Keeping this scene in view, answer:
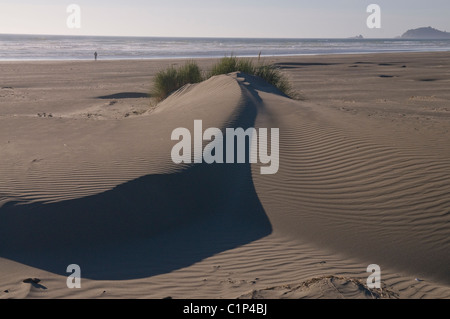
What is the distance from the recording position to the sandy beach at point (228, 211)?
5.12m

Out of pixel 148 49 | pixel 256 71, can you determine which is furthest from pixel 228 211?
pixel 148 49

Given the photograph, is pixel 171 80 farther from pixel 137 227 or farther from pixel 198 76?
pixel 137 227

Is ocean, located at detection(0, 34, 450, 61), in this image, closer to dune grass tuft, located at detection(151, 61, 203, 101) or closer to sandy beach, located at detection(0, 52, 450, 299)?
dune grass tuft, located at detection(151, 61, 203, 101)

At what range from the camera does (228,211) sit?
23.1 feet

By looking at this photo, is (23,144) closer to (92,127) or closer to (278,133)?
(92,127)

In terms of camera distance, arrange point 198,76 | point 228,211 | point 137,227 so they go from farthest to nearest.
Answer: point 198,76 → point 228,211 → point 137,227

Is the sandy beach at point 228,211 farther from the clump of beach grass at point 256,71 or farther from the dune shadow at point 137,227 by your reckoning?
the clump of beach grass at point 256,71

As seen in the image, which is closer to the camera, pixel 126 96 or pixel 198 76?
pixel 198 76

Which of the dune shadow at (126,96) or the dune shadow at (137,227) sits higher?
the dune shadow at (126,96)

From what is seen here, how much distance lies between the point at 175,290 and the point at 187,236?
157 centimetres

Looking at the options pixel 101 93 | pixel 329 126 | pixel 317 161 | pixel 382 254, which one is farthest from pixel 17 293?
pixel 101 93

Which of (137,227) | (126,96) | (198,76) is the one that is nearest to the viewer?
(137,227)

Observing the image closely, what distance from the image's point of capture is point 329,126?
1005 centimetres

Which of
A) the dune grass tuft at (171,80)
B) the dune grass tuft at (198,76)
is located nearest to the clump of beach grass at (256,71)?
the dune grass tuft at (198,76)
